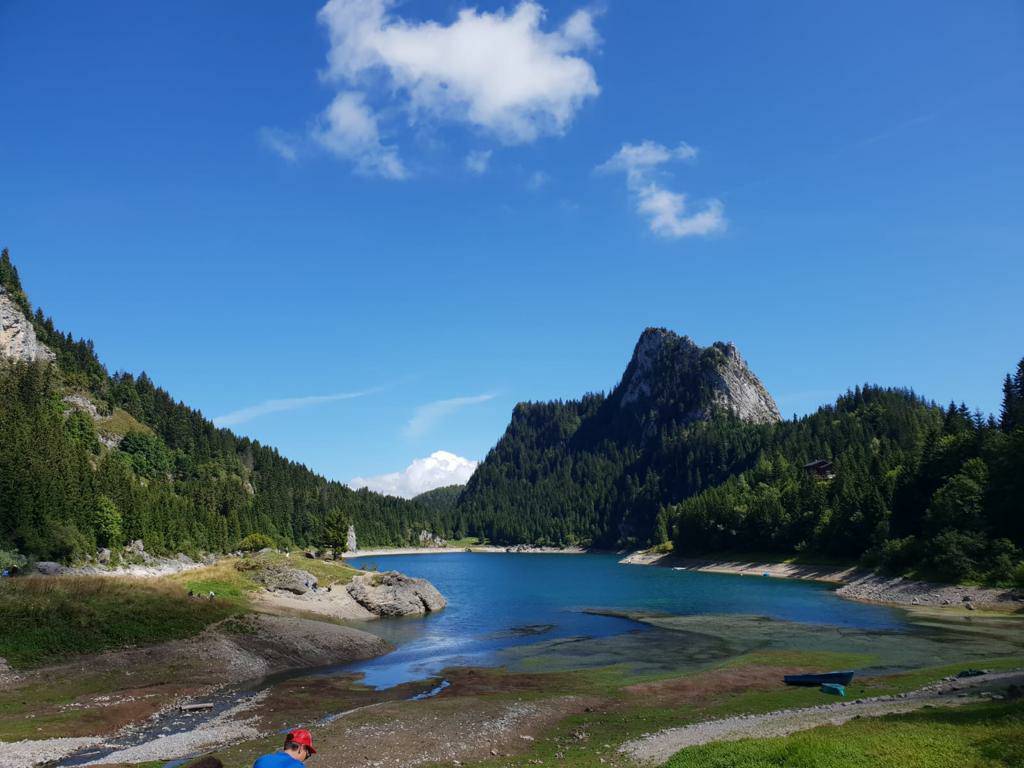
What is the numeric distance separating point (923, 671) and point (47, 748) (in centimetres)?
5302

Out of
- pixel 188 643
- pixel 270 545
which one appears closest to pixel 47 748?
pixel 188 643

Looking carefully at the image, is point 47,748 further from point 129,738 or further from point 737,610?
point 737,610

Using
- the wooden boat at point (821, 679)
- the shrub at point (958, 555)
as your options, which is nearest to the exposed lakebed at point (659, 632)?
the wooden boat at point (821, 679)

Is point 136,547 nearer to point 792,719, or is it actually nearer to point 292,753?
point 792,719

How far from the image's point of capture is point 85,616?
180ft

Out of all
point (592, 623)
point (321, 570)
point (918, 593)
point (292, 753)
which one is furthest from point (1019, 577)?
point (292, 753)

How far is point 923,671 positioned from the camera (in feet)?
147

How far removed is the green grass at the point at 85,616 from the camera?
4991cm

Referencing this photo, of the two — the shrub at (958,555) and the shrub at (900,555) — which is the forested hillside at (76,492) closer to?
the shrub at (900,555)

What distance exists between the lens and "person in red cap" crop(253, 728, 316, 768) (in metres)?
12.4

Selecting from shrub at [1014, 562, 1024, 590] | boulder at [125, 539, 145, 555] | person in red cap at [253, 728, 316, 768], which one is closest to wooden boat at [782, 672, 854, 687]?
person in red cap at [253, 728, 316, 768]

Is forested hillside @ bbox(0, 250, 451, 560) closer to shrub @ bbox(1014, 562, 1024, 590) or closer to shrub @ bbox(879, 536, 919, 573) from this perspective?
shrub @ bbox(879, 536, 919, 573)

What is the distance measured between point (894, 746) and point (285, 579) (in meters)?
81.6

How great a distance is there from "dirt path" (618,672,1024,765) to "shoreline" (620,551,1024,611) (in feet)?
163
